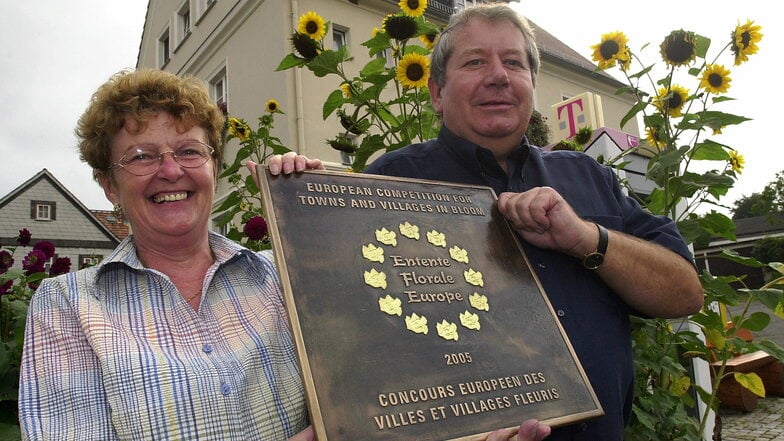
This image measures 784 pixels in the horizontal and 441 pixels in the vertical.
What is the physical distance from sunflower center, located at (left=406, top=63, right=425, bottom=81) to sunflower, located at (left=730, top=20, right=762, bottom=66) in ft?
5.41

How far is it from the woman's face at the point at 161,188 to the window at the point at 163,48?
62.8ft

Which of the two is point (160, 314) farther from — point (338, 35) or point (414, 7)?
point (338, 35)

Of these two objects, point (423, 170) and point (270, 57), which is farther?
point (270, 57)

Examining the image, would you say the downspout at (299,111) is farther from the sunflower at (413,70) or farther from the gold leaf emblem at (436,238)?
the gold leaf emblem at (436,238)

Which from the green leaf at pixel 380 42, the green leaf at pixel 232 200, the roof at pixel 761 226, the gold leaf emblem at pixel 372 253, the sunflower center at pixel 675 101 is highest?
the roof at pixel 761 226

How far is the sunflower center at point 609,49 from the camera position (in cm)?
294

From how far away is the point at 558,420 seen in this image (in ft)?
4.90

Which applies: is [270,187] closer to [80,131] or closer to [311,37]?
[80,131]

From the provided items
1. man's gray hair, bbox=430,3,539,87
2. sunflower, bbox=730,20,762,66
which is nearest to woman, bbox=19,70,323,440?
man's gray hair, bbox=430,3,539,87

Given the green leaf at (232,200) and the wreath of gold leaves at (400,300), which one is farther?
the green leaf at (232,200)

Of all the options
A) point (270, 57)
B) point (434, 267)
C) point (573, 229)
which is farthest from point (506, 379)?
point (270, 57)

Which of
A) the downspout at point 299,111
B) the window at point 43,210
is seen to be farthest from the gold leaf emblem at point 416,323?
the window at point 43,210

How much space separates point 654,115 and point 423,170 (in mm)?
1371

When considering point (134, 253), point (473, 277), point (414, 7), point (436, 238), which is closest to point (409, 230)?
point (436, 238)
